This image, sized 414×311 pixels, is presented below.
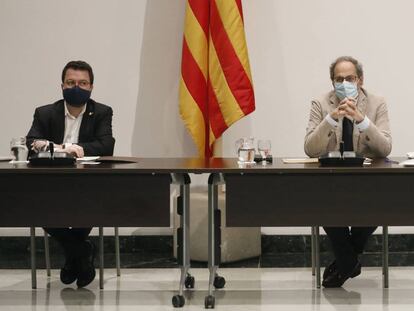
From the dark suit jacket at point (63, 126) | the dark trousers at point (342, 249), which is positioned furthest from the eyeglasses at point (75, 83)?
the dark trousers at point (342, 249)

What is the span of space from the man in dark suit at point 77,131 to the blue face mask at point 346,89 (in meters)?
1.42

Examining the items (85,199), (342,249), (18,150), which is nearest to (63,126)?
(18,150)

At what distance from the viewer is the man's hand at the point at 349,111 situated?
4277 mm

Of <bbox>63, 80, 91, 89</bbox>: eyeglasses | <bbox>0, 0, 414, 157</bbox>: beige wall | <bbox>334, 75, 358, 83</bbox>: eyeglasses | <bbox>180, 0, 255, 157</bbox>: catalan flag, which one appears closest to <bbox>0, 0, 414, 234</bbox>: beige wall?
<bbox>0, 0, 414, 157</bbox>: beige wall

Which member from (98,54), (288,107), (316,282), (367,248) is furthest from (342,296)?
(98,54)

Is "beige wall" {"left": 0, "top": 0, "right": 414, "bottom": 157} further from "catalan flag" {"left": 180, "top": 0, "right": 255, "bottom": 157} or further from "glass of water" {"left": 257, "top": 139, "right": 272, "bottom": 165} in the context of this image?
"glass of water" {"left": 257, "top": 139, "right": 272, "bottom": 165}

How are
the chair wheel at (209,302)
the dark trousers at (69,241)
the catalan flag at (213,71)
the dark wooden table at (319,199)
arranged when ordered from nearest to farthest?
the dark wooden table at (319,199) < the chair wheel at (209,302) < the dark trousers at (69,241) < the catalan flag at (213,71)

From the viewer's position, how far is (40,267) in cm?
539

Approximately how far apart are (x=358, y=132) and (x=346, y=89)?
291mm

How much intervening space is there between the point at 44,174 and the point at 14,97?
228 cm

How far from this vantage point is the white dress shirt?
4.89m

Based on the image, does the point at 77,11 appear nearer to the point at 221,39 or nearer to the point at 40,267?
the point at 221,39

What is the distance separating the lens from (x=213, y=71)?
222 inches

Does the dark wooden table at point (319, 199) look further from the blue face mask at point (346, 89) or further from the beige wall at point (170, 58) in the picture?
the beige wall at point (170, 58)
